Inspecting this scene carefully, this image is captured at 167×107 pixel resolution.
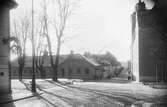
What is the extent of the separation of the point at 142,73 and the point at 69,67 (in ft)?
67.2

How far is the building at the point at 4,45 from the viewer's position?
49.2ft

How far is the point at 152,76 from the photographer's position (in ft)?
95.9

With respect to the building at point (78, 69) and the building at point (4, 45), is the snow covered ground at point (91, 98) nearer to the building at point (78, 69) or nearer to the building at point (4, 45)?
the building at point (4, 45)

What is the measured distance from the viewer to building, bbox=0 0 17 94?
49.2 feet

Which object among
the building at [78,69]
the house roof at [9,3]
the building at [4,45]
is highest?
the house roof at [9,3]

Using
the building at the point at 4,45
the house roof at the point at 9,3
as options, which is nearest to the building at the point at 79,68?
the building at the point at 4,45

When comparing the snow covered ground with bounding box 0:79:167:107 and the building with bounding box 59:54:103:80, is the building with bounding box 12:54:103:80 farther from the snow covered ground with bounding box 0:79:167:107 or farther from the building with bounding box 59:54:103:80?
the snow covered ground with bounding box 0:79:167:107

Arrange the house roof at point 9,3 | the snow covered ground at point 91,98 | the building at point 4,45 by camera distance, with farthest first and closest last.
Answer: the building at point 4,45
the house roof at point 9,3
the snow covered ground at point 91,98

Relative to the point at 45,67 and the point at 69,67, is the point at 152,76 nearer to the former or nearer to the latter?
the point at 69,67

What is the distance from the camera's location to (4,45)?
1532 cm

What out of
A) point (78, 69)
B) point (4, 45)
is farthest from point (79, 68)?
point (4, 45)

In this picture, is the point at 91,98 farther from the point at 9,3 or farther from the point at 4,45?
the point at 9,3

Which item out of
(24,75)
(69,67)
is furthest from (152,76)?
(24,75)

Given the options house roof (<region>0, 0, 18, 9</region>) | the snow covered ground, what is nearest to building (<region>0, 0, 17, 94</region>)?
house roof (<region>0, 0, 18, 9</region>)
